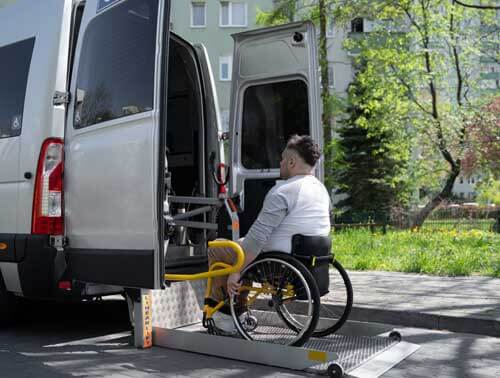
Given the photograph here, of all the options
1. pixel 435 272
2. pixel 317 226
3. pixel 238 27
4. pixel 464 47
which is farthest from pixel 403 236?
pixel 238 27

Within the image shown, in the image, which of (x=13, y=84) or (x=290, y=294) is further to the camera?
(x=13, y=84)

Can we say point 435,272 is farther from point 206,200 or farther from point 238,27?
point 238,27

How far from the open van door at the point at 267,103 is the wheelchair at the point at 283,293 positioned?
5.04ft

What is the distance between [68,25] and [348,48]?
652 inches

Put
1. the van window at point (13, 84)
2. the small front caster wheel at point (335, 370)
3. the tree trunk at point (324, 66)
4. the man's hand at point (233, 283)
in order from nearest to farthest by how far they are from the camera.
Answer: the small front caster wheel at point (335, 370), the man's hand at point (233, 283), the van window at point (13, 84), the tree trunk at point (324, 66)

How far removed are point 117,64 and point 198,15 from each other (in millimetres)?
30081

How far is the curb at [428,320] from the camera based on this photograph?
16.8ft

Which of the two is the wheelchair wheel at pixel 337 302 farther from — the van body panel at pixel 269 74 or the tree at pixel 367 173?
the tree at pixel 367 173

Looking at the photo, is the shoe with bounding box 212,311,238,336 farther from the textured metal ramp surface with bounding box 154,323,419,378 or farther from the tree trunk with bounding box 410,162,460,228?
the tree trunk with bounding box 410,162,460,228

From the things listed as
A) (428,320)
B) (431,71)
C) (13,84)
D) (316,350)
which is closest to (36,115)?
(13,84)

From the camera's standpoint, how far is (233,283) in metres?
4.27

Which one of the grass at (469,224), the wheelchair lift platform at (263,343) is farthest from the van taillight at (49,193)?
the grass at (469,224)

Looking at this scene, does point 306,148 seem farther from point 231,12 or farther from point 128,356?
point 231,12

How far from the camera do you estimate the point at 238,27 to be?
33219 millimetres
